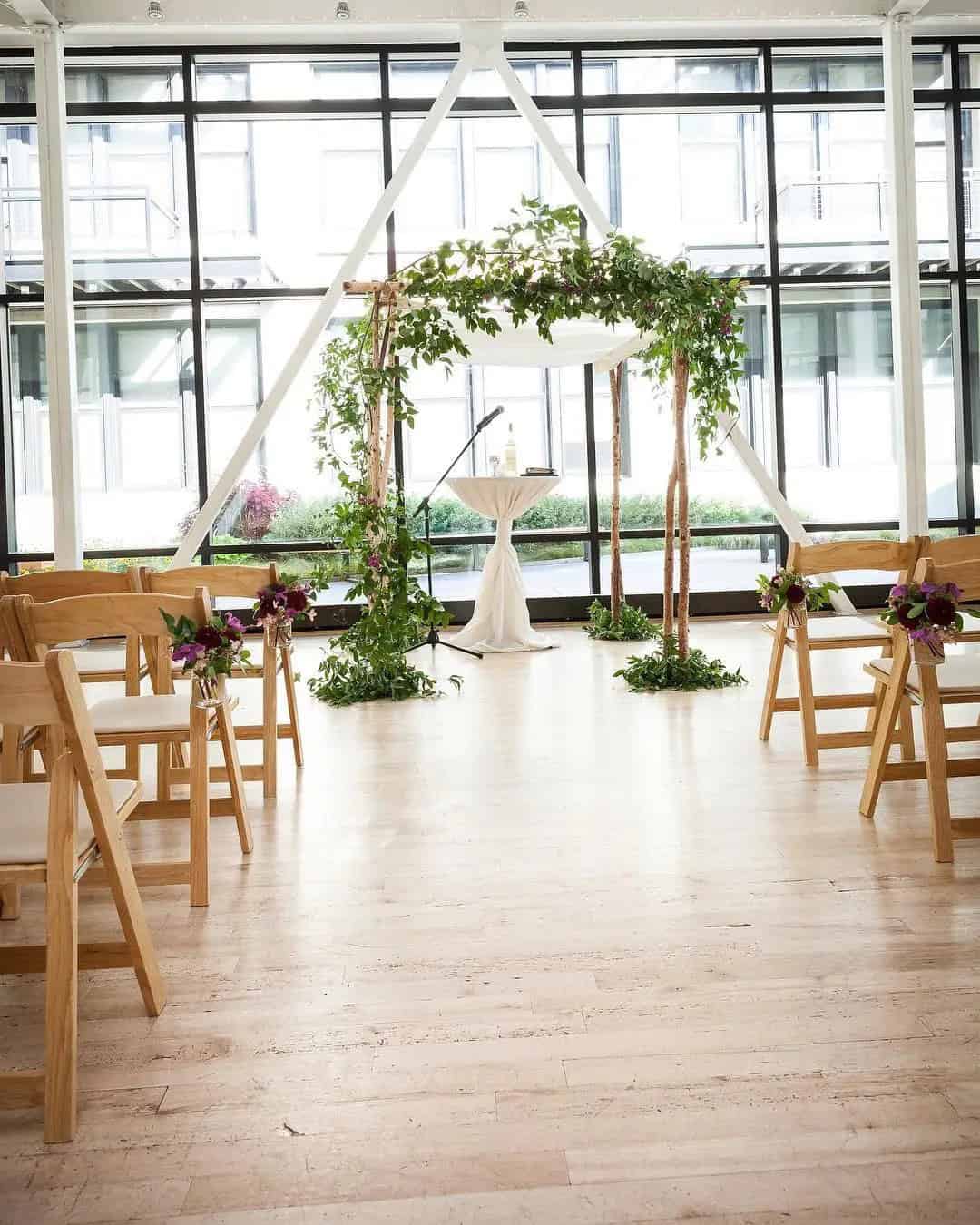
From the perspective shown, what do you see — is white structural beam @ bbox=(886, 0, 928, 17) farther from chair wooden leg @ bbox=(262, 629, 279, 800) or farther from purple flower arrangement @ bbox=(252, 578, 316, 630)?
chair wooden leg @ bbox=(262, 629, 279, 800)

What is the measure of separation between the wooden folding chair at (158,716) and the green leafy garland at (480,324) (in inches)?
87.1

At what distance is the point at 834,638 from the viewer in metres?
4.18

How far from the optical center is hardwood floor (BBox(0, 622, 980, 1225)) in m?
1.63

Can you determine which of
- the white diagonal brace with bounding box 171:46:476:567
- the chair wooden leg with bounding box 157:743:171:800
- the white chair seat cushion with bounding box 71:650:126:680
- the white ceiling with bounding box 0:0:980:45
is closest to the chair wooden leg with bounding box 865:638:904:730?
the chair wooden leg with bounding box 157:743:171:800

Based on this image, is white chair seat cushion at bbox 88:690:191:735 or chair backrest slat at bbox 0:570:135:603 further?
chair backrest slat at bbox 0:570:135:603

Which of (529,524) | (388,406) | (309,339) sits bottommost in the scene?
(529,524)

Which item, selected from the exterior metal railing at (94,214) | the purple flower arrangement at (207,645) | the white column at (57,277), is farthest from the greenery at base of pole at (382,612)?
the exterior metal railing at (94,214)

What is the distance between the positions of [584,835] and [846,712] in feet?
7.20

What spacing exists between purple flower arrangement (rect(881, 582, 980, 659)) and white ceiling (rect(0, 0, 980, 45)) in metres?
6.27

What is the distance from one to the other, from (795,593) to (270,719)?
1871mm

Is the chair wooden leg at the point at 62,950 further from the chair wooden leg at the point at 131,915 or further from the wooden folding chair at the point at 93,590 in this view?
the wooden folding chair at the point at 93,590

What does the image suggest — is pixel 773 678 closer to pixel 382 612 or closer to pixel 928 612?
pixel 928 612

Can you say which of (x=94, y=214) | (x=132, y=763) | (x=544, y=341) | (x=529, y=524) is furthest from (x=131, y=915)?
(x=94, y=214)

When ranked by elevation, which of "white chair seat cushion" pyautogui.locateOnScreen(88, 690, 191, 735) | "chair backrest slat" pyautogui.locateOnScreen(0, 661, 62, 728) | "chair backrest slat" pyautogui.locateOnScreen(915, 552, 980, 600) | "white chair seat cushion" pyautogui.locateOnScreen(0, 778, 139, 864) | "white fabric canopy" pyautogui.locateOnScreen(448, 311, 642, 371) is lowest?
"white chair seat cushion" pyautogui.locateOnScreen(0, 778, 139, 864)
